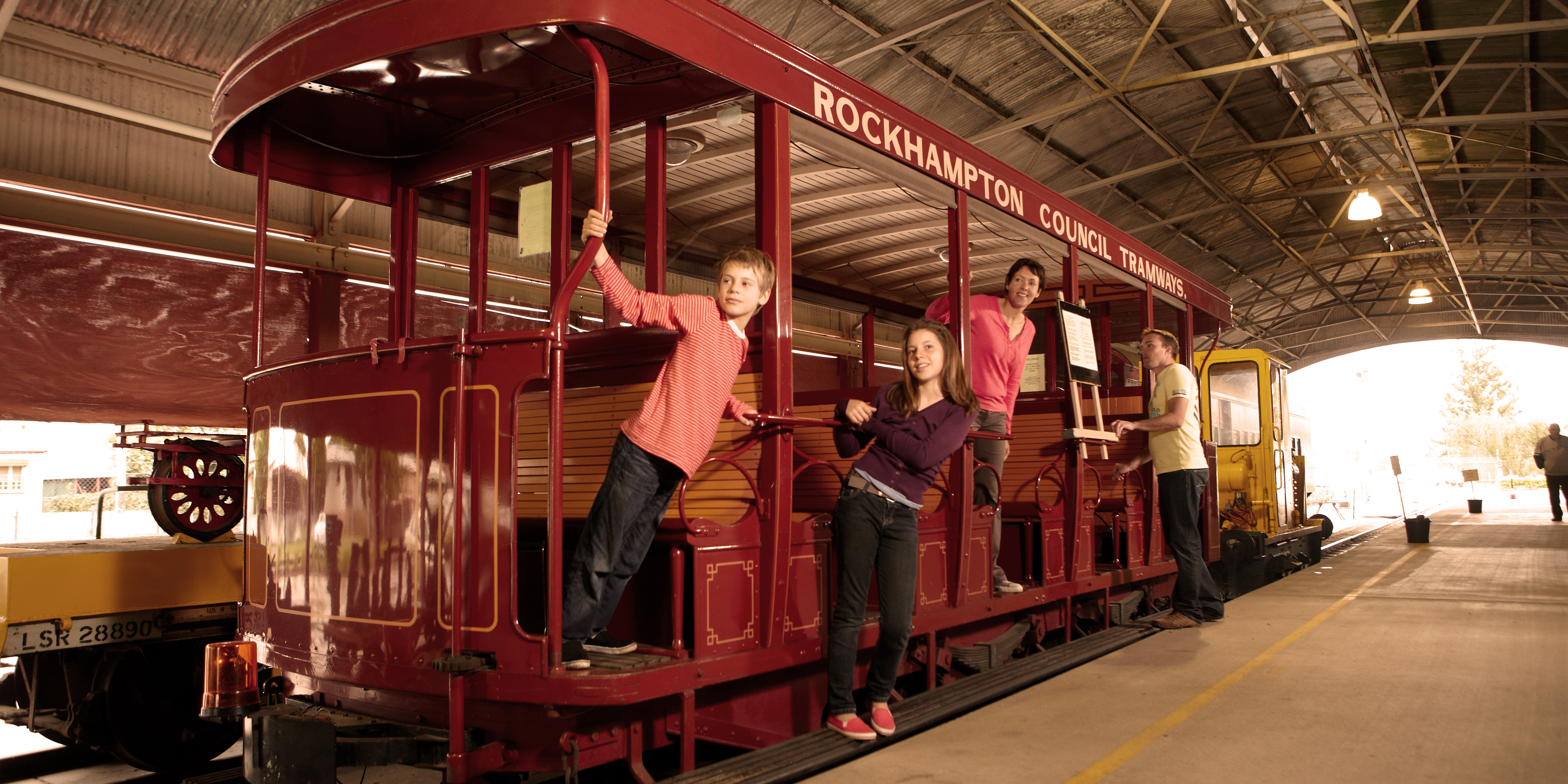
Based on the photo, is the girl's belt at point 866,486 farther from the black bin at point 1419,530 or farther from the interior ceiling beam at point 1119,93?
the black bin at point 1419,530

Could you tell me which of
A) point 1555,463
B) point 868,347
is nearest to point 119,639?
point 868,347

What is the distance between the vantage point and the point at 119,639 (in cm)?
416

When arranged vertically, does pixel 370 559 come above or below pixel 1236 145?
below

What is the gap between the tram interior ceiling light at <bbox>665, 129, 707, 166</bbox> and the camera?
6.18 metres

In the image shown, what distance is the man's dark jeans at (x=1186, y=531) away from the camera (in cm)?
584

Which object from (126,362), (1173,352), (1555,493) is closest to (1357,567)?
(1173,352)

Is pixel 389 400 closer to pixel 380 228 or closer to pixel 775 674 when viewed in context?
pixel 775 674

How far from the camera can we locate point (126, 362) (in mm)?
7297

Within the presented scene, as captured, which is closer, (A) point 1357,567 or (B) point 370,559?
(B) point 370,559

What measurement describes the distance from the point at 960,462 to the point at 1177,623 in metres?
2.46

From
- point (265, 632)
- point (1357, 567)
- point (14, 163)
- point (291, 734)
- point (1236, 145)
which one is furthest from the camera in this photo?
point (1236, 145)

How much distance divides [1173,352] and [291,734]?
522cm

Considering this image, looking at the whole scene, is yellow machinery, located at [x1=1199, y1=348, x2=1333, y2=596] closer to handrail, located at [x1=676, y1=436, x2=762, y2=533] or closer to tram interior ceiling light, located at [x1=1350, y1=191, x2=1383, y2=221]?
tram interior ceiling light, located at [x1=1350, y1=191, x2=1383, y2=221]

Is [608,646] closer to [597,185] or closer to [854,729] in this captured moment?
[854,729]
